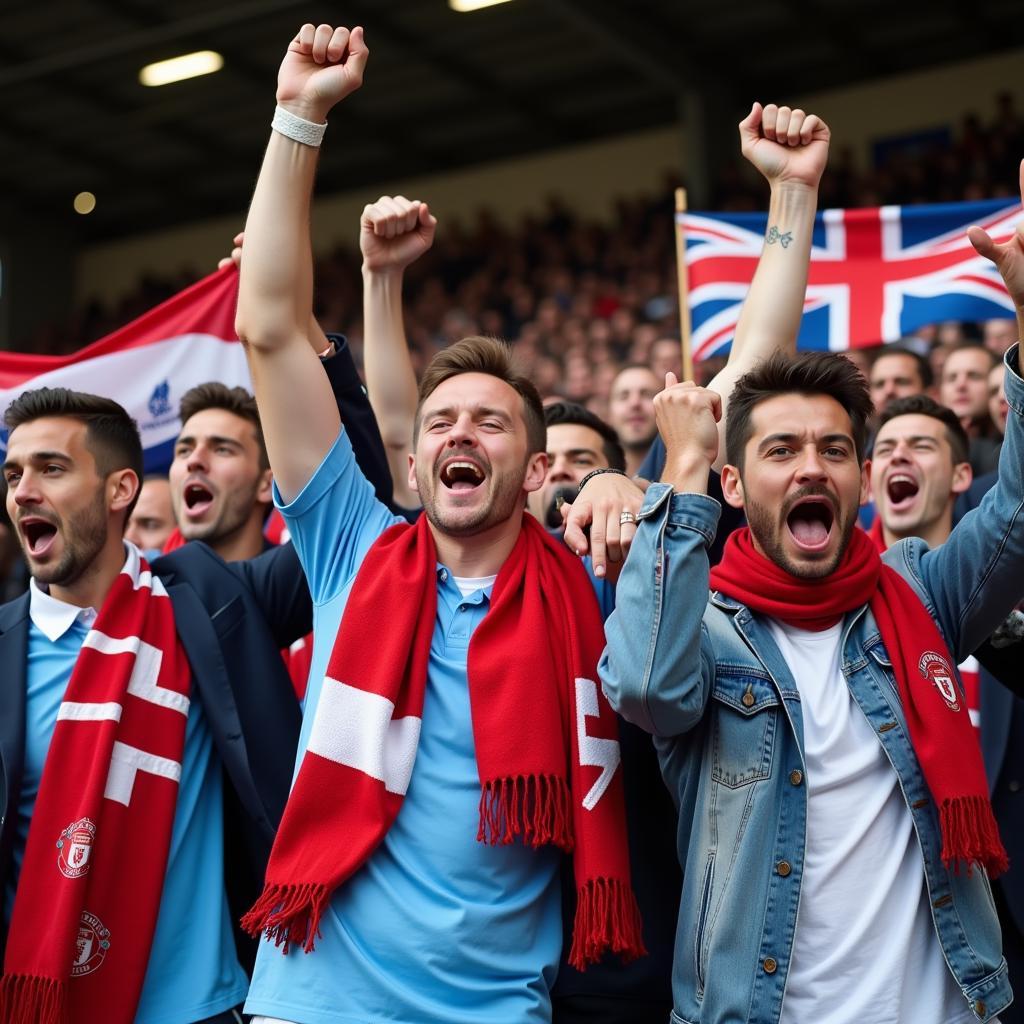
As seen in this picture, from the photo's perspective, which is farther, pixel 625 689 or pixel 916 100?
pixel 916 100

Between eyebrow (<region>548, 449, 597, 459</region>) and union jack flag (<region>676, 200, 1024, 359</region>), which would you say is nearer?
eyebrow (<region>548, 449, 597, 459</region>)

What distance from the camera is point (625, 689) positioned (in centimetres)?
266

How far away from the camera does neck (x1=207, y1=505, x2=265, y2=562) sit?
4703 millimetres

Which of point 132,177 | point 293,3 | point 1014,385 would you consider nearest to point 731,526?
point 1014,385

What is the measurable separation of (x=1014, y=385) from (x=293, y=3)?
11625 mm

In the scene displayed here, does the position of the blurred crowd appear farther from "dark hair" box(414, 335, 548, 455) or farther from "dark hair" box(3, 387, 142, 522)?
"dark hair" box(414, 335, 548, 455)

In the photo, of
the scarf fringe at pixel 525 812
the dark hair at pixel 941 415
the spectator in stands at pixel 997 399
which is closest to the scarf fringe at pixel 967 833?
the scarf fringe at pixel 525 812

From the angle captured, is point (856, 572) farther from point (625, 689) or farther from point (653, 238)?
point (653, 238)

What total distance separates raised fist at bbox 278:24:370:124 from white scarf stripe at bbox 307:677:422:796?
124 cm

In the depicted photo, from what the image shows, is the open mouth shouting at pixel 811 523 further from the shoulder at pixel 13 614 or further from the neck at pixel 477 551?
the shoulder at pixel 13 614

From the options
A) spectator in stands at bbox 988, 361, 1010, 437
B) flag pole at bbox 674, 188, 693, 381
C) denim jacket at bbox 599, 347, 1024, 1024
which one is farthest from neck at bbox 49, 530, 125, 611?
spectator in stands at bbox 988, 361, 1010, 437

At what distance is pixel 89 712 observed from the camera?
11.0ft

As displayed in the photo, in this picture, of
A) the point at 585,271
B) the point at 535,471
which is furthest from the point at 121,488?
the point at 585,271

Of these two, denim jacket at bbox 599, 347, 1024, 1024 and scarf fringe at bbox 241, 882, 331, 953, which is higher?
denim jacket at bbox 599, 347, 1024, 1024
